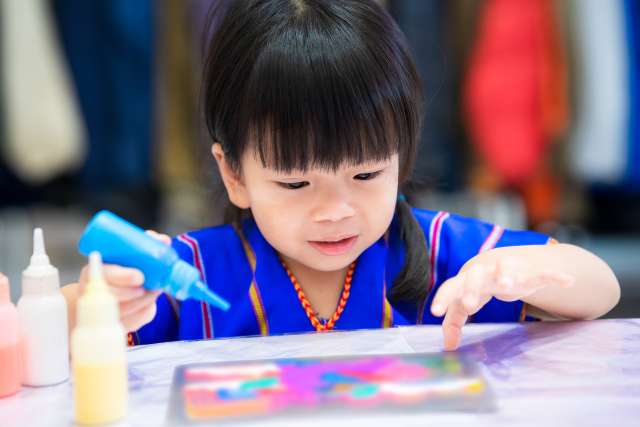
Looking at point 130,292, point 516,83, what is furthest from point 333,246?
point 516,83

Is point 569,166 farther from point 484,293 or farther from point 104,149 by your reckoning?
point 484,293

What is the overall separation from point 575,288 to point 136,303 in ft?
1.41

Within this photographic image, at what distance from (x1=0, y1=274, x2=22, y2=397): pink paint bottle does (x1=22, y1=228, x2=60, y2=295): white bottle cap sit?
0.6 inches

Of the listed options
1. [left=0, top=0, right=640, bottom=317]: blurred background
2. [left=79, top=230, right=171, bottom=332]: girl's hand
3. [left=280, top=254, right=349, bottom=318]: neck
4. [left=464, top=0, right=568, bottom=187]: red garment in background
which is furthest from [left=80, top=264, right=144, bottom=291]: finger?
[left=464, top=0, right=568, bottom=187]: red garment in background

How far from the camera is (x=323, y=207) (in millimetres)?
824

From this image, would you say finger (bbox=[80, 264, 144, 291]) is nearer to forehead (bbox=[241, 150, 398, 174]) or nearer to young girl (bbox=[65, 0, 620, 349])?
young girl (bbox=[65, 0, 620, 349])

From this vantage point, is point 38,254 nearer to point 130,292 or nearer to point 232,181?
point 130,292

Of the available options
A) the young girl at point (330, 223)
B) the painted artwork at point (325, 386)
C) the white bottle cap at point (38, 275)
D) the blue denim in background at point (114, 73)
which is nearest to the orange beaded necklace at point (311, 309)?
the young girl at point (330, 223)

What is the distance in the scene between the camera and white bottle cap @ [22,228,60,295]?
2.15 feet

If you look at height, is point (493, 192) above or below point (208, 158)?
Answer: below

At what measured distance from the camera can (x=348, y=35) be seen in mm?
834

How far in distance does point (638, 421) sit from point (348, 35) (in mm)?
442

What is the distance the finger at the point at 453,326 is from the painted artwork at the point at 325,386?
0.05 metres

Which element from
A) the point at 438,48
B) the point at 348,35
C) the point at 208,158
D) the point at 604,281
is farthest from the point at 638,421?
the point at 438,48
